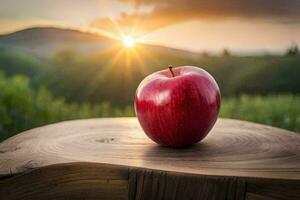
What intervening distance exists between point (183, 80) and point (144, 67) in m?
1.83

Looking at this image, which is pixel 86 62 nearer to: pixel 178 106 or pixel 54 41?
pixel 54 41

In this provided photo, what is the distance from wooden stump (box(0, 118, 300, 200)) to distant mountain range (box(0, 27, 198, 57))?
172 centimetres

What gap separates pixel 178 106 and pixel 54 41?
199 centimetres

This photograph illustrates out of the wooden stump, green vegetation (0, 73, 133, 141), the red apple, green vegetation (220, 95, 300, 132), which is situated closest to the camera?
the wooden stump

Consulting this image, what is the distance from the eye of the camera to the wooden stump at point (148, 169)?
95 centimetres

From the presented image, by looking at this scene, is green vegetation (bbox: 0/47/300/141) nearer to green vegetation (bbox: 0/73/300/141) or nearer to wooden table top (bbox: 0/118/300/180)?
green vegetation (bbox: 0/73/300/141)

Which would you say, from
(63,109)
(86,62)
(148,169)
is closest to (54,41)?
(86,62)

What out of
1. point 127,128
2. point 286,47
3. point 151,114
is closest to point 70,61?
point 286,47

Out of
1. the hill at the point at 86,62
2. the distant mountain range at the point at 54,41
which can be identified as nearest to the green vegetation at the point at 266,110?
the hill at the point at 86,62

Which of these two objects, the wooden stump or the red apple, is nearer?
the wooden stump

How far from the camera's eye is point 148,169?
986 mm

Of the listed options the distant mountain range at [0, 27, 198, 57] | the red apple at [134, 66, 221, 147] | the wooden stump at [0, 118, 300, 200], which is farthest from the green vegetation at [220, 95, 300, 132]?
the red apple at [134, 66, 221, 147]

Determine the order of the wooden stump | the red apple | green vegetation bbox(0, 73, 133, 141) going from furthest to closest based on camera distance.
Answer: green vegetation bbox(0, 73, 133, 141), the red apple, the wooden stump

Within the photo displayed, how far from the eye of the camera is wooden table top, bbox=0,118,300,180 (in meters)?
1.01
